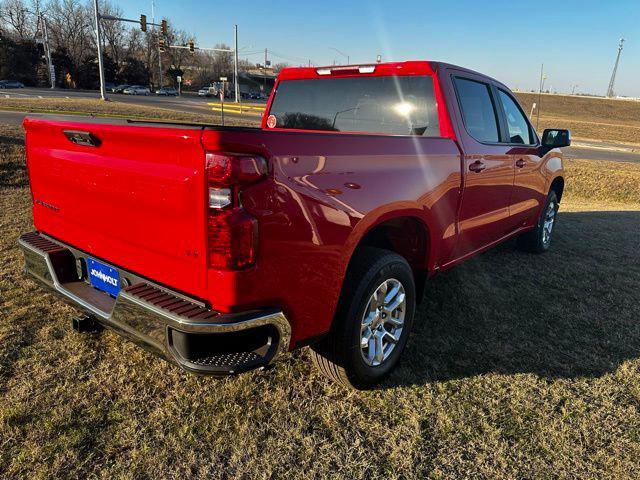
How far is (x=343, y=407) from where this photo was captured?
105 inches

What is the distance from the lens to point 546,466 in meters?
2.30

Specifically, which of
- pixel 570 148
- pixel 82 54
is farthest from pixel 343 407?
pixel 82 54

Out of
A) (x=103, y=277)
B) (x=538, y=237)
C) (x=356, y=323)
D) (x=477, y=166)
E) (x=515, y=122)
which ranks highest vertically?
(x=515, y=122)

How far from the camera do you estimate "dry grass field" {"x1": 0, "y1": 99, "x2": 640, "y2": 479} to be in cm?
224

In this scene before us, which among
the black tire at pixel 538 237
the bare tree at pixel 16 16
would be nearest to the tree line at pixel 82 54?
the bare tree at pixel 16 16

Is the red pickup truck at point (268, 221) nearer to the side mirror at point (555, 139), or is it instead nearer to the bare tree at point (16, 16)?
the side mirror at point (555, 139)

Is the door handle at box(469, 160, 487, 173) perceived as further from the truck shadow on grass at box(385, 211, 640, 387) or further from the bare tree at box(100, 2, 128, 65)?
the bare tree at box(100, 2, 128, 65)

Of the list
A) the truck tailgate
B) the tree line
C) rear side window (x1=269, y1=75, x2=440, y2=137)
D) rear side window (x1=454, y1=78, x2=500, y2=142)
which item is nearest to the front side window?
rear side window (x1=454, y1=78, x2=500, y2=142)

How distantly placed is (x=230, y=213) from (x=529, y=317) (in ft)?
10.3

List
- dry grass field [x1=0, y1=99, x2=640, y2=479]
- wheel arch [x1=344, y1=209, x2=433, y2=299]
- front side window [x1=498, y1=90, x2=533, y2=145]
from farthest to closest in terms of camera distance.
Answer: front side window [x1=498, y1=90, x2=533, y2=145]
wheel arch [x1=344, y1=209, x2=433, y2=299]
dry grass field [x1=0, y1=99, x2=640, y2=479]

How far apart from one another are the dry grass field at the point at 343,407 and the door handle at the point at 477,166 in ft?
4.13

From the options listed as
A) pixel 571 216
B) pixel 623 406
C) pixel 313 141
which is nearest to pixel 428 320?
pixel 623 406

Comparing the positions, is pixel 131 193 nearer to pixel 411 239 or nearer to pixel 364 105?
pixel 411 239

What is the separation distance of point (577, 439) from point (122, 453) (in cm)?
239
